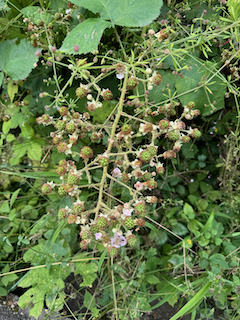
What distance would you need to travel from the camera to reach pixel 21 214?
Result: 68.0 inches

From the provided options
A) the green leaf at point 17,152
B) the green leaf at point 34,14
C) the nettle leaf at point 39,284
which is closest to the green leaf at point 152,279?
the nettle leaf at point 39,284

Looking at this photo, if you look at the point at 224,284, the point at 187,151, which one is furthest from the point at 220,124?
the point at 224,284

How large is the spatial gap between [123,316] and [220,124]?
65.9 inches

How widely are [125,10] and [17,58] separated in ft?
Result: 2.56

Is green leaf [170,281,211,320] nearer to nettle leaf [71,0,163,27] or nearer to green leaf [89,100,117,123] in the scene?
green leaf [89,100,117,123]

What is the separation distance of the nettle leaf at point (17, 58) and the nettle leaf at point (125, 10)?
481 millimetres

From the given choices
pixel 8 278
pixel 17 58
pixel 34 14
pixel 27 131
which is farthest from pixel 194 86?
pixel 8 278

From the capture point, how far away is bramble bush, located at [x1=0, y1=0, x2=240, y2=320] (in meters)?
1.00

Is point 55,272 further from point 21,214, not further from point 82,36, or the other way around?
point 82,36

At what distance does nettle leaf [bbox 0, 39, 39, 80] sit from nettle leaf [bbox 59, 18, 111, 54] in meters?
0.43

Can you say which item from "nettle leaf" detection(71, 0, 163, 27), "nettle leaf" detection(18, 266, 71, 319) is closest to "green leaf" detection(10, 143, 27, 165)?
"nettle leaf" detection(18, 266, 71, 319)

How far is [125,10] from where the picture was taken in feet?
3.38

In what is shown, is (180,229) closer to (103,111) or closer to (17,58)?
(103,111)

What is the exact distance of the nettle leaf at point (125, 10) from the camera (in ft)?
3.24
